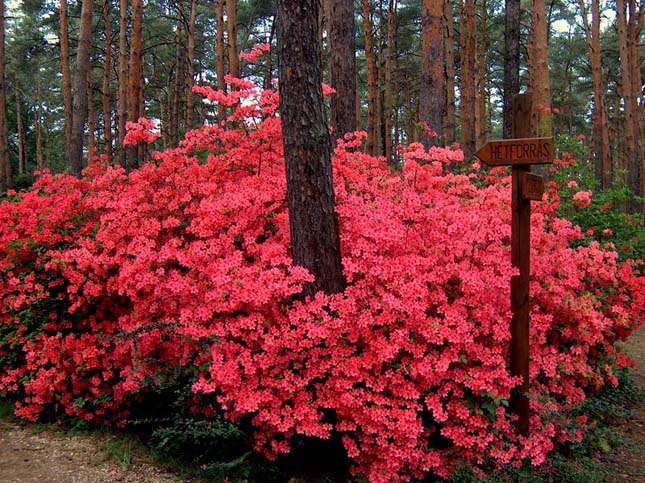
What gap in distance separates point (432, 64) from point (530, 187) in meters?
5.13

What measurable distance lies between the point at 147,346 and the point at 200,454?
0.83 metres

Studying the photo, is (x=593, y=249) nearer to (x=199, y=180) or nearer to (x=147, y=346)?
Result: (x=199, y=180)

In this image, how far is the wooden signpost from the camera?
3396mm

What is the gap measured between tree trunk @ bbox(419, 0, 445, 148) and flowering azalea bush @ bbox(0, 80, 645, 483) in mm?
3580

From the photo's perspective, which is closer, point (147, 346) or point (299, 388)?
point (299, 388)

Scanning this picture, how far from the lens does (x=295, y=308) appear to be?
11.1 feet

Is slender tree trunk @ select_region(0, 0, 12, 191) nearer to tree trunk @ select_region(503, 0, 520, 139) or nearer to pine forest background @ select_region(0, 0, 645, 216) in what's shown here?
pine forest background @ select_region(0, 0, 645, 216)

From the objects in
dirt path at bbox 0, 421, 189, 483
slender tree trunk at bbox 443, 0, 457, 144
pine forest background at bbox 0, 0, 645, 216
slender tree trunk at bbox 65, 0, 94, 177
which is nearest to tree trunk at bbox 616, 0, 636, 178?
pine forest background at bbox 0, 0, 645, 216

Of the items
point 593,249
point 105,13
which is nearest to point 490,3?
point 105,13

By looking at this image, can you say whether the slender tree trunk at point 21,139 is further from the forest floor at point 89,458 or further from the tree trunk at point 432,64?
the forest floor at point 89,458

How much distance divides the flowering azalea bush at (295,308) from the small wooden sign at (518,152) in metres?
0.59

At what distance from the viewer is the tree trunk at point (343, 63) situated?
684 cm

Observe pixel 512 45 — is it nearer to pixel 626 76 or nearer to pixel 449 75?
pixel 449 75

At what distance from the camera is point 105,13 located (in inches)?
627
